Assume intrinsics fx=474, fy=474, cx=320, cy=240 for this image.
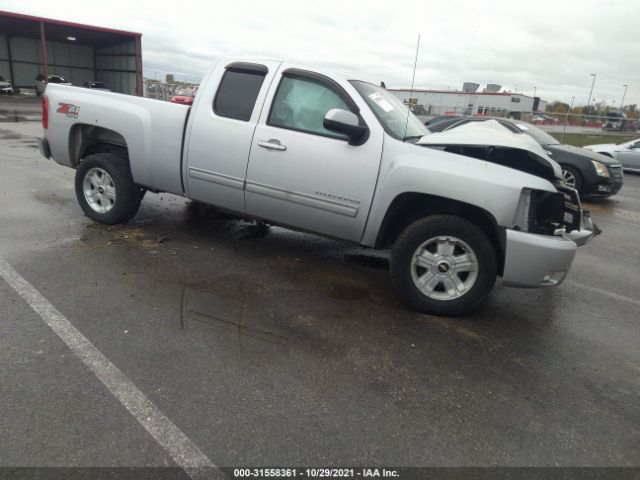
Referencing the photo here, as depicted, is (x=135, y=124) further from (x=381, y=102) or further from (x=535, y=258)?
(x=535, y=258)

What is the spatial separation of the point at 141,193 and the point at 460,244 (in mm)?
3627

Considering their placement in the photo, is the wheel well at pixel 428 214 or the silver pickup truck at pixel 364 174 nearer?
the silver pickup truck at pixel 364 174

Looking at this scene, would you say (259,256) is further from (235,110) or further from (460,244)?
(460,244)

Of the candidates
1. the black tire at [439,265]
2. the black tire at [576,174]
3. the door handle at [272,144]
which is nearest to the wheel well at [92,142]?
the door handle at [272,144]

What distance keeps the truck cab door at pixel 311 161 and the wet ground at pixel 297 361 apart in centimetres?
64

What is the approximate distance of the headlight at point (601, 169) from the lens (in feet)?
31.5

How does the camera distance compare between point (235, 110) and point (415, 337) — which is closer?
point (415, 337)

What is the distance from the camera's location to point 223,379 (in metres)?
2.83

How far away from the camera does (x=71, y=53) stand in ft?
144

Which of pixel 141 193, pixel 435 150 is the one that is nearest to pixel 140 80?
pixel 141 193

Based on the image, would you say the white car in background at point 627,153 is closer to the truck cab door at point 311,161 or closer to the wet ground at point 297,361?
the wet ground at point 297,361

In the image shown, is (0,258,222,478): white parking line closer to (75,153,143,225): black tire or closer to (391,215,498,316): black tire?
(75,153,143,225): black tire

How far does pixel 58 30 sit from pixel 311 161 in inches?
1637

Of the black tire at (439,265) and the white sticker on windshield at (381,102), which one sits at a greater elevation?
the white sticker on windshield at (381,102)
